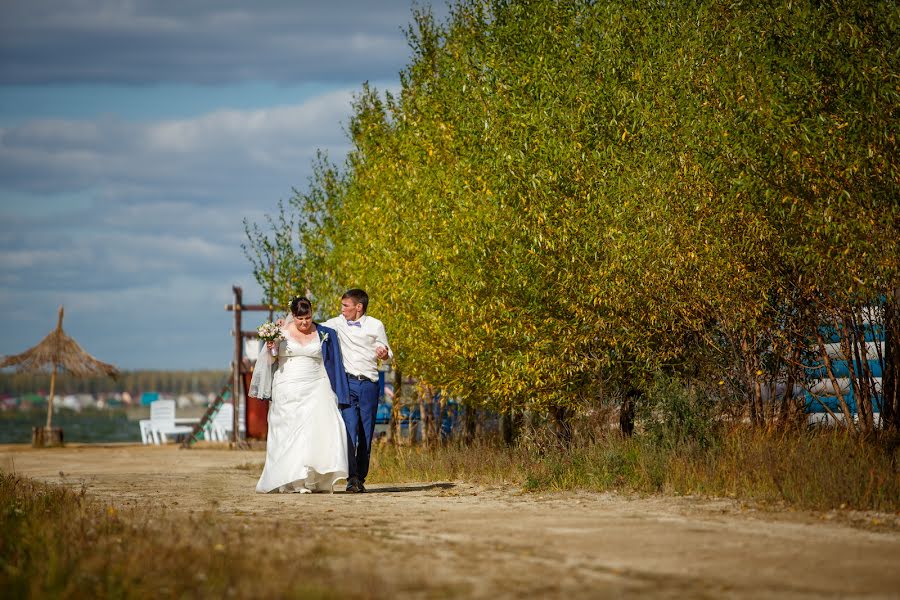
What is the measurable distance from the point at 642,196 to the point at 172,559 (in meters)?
8.13

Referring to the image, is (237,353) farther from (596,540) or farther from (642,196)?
(596,540)

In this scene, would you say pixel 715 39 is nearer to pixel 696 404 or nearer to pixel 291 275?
pixel 696 404

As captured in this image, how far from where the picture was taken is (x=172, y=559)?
755cm

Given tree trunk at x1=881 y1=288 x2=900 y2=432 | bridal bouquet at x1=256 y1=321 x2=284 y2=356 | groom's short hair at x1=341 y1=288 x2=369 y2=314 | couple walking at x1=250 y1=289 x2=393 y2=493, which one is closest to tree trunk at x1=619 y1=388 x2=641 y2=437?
tree trunk at x1=881 y1=288 x2=900 y2=432

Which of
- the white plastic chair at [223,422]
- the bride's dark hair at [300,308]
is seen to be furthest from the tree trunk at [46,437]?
the bride's dark hair at [300,308]

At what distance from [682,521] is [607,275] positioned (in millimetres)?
5047

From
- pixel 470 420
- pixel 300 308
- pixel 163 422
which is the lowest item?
pixel 470 420

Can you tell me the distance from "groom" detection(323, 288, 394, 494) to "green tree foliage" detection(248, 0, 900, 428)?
1942 mm

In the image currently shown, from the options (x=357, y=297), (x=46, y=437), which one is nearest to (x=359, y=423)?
(x=357, y=297)

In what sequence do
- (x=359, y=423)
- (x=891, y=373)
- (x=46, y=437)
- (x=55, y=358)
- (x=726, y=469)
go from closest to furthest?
(x=726, y=469), (x=891, y=373), (x=359, y=423), (x=46, y=437), (x=55, y=358)

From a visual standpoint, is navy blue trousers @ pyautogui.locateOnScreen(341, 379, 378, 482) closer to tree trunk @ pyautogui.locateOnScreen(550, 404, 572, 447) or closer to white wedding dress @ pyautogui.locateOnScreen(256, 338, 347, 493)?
white wedding dress @ pyautogui.locateOnScreen(256, 338, 347, 493)

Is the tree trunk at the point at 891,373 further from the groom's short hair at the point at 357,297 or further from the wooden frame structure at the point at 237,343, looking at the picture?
the wooden frame structure at the point at 237,343

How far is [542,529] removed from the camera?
931cm

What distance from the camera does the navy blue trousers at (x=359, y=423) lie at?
46.4ft
